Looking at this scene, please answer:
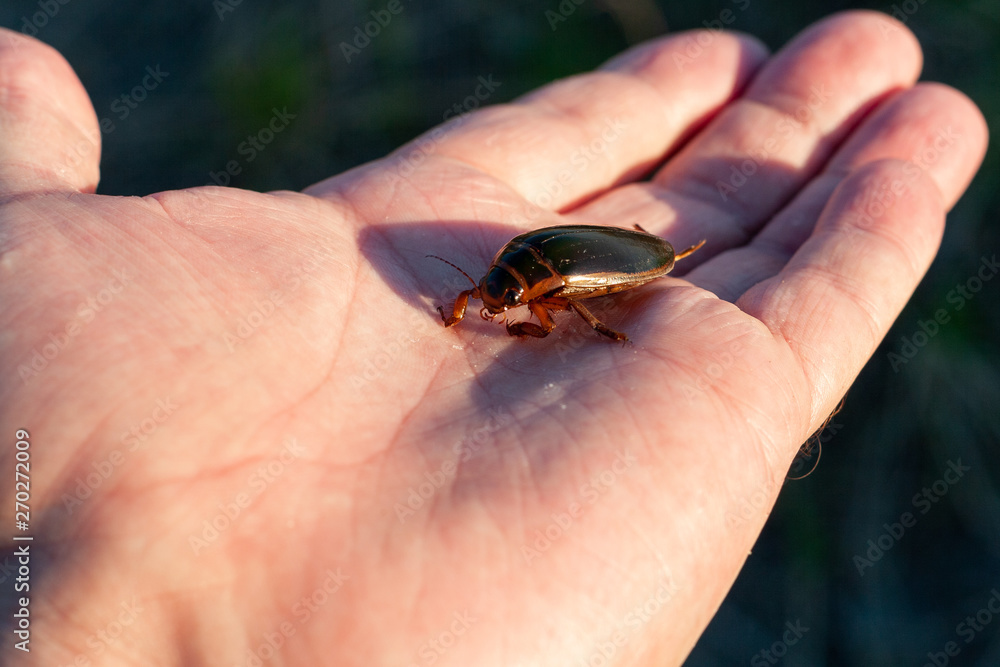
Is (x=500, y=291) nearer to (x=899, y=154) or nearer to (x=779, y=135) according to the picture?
(x=779, y=135)

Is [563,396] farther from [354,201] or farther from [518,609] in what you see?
[354,201]

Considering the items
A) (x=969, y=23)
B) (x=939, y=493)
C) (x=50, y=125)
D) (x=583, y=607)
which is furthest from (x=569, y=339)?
(x=969, y=23)

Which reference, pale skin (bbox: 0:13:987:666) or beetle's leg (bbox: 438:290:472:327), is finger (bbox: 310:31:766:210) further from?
beetle's leg (bbox: 438:290:472:327)

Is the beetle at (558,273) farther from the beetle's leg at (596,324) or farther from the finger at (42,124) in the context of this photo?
the finger at (42,124)

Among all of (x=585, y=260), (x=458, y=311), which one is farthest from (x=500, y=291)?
(x=585, y=260)

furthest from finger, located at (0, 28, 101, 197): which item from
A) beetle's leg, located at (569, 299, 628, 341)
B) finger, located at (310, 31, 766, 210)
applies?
beetle's leg, located at (569, 299, 628, 341)

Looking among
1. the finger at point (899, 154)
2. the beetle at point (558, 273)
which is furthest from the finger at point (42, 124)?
the finger at point (899, 154)
